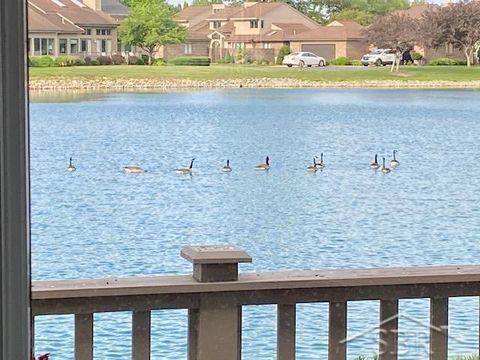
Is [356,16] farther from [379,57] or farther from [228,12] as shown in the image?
[228,12]

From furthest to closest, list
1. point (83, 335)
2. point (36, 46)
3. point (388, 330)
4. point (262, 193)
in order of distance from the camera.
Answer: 1. point (262, 193)
2. point (388, 330)
3. point (83, 335)
4. point (36, 46)

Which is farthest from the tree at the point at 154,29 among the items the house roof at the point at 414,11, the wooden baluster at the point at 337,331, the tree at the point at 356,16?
the wooden baluster at the point at 337,331

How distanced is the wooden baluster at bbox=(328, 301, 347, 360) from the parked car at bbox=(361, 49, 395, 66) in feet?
1.41

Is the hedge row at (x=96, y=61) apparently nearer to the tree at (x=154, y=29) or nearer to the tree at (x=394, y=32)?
the tree at (x=154, y=29)

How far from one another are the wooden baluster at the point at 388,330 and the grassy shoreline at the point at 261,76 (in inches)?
15.8

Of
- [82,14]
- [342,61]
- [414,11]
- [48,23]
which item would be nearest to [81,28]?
[82,14]

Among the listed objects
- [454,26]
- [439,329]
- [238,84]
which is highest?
Result: [454,26]

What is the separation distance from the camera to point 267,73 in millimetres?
1574

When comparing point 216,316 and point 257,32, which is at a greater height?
point 257,32

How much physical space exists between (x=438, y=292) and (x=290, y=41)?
0.49m

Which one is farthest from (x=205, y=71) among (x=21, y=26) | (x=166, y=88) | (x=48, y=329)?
(x=21, y=26)

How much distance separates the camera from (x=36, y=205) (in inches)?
56.7

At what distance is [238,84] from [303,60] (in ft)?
0.40

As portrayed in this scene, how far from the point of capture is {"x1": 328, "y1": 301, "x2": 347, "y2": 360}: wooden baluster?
1498mm
